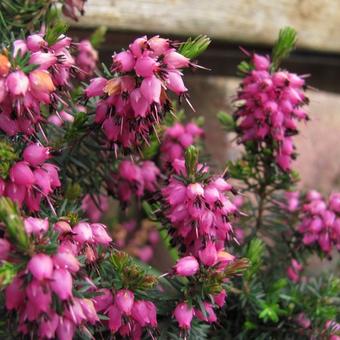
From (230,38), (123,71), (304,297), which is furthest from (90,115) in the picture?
(230,38)

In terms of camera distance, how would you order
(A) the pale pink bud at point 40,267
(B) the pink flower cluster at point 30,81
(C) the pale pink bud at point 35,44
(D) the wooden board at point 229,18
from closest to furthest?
1. (A) the pale pink bud at point 40,267
2. (B) the pink flower cluster at point 30,81
3. (C) the pale pink bud at point 35,44
4. (D) the wooden board at point 229,18

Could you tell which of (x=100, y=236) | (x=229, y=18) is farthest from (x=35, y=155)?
(x=229, y=18)

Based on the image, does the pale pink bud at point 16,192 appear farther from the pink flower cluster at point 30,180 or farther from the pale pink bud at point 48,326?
the pale pink bud at point 48,326

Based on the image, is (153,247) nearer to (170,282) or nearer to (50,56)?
(170,282)

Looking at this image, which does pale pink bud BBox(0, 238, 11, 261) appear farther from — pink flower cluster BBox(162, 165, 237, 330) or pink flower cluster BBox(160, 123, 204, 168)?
pink flower cluster BBox(160, 123, 204, 168)

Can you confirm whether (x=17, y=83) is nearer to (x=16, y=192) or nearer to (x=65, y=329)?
(x=16, y=192)

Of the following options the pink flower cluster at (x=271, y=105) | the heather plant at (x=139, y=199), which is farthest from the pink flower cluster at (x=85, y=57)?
the pink flower cluster at (x=271, y=105)

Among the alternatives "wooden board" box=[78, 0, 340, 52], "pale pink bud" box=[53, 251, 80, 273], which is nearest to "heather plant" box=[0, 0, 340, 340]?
"pale pink bud" box=[53, 251, 80, 273]
